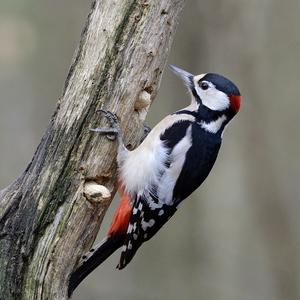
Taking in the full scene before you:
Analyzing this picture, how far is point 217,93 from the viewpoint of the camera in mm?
4074

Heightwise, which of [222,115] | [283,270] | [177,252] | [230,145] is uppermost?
[222,115]

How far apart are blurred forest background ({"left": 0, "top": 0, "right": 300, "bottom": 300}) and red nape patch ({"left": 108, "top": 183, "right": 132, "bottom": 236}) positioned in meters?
3.08

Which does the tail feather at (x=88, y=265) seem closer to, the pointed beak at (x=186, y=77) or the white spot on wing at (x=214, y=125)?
the white spot on wing at (x=214, y=125)

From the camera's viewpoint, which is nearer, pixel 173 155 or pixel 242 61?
pixel 173 155

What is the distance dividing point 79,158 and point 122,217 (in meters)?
0.54

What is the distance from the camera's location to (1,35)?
23.4 ft

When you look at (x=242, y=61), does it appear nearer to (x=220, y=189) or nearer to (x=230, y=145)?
(x=230, y=145)

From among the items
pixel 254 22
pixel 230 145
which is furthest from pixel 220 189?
pixel 254 22

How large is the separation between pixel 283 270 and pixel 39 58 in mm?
3874

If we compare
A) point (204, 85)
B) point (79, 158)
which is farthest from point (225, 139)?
point (79, 158)

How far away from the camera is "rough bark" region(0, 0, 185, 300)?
3.37 meters

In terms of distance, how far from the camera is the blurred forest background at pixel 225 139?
6.78 meters

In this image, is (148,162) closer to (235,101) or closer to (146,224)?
(146,224)

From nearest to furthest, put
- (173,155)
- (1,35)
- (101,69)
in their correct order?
(101,69)
(173,155)
(1,35)
